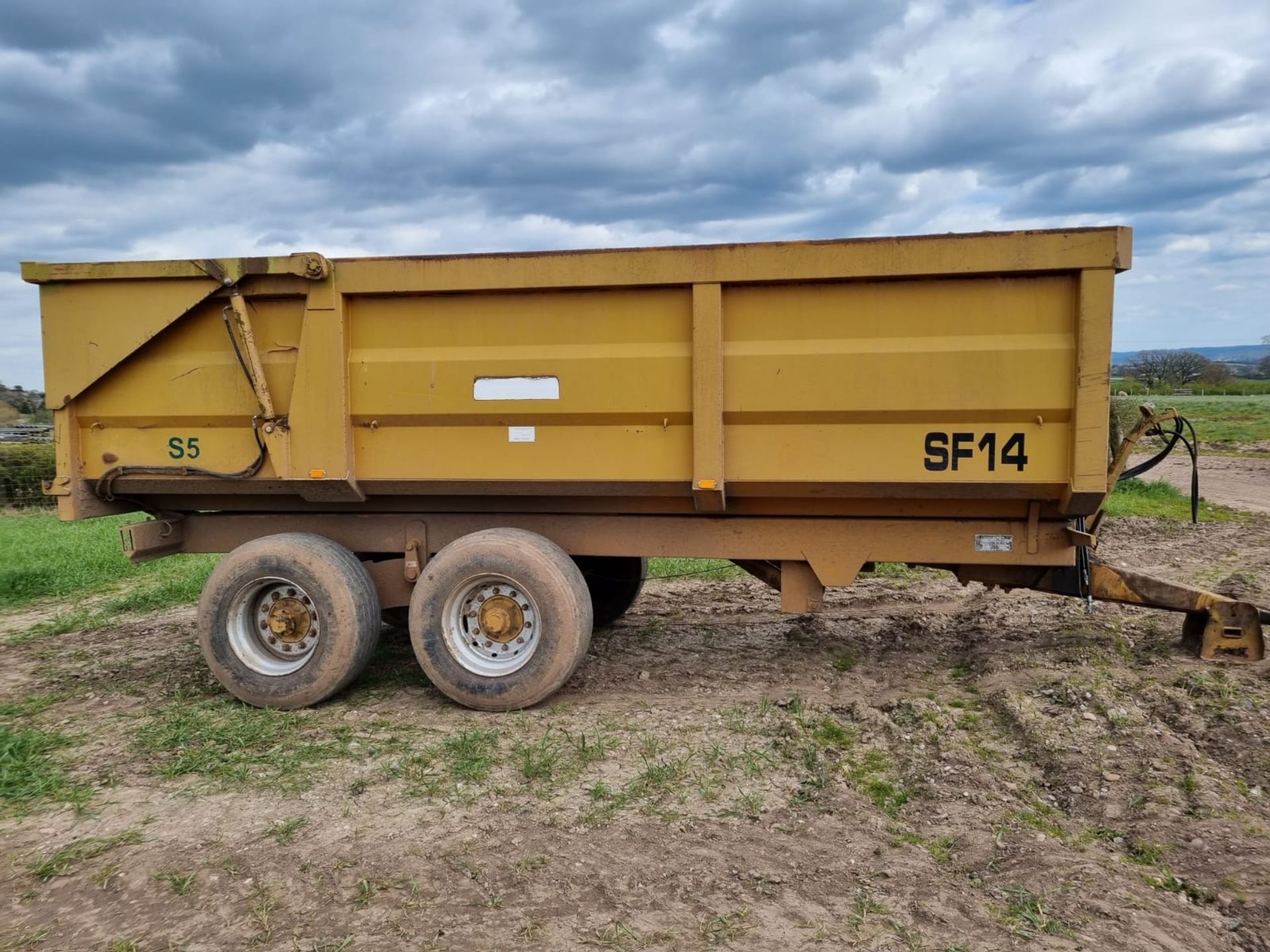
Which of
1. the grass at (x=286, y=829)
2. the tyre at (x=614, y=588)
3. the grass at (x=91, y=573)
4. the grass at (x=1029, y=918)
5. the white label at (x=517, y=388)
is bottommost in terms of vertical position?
the grass at (x=91, y=573)

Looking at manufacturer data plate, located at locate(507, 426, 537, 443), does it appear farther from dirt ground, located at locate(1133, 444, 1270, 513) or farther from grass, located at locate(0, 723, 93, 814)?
dirt ground, located at locate(1133, 444, 1270, 513)

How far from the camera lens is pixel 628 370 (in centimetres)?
495

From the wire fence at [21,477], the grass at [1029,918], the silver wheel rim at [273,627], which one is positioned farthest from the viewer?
the wire fence at [21,477]

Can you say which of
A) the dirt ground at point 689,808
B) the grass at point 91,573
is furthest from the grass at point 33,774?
the grass at point 91,573

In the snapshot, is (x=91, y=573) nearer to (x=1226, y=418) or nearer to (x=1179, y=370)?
(x=1226, y=418)

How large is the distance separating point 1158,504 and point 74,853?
13179mm

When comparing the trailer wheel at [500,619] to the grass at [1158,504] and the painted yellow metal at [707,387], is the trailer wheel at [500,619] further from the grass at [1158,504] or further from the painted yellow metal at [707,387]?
the grass at [1158,504]

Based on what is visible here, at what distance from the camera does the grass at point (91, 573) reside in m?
8.54

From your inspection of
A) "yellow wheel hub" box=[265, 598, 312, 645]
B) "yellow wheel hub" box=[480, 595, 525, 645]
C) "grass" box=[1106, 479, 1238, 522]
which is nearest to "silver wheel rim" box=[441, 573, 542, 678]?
"yellow wheel hub" box=[480, 595, 525, 645]

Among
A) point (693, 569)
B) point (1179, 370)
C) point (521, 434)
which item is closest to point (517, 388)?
point (521, 434)

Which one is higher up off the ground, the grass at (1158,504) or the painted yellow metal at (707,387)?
the painted yellow metal at (707,387)

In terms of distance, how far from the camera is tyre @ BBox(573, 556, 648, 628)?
21.8 feet

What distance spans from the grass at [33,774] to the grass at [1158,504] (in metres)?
11.4

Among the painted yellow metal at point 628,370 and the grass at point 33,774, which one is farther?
the painted yellow metal at point 628,370
